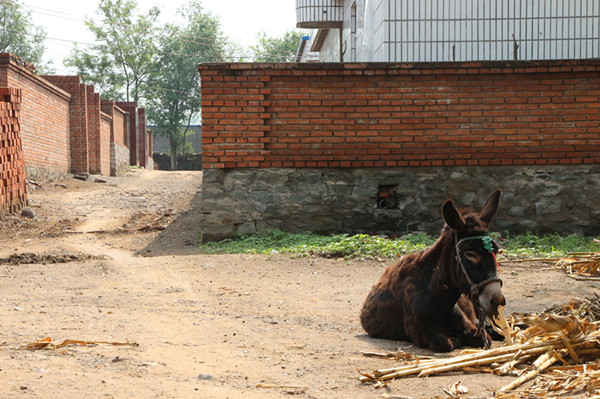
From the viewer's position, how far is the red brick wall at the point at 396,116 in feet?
37.3

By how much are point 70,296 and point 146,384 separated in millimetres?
3894

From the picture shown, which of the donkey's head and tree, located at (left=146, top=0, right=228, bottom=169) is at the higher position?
tree, located at (left=146, top=0, right=228, bottom=169)

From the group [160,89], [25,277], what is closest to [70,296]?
[25,277]

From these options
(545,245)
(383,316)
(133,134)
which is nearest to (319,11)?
(545,245)

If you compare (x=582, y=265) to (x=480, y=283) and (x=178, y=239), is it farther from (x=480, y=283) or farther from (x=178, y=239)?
(x=178, y=239)

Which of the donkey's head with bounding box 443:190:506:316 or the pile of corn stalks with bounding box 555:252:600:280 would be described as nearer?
the donkey's head with bounding box 443:190:506:316

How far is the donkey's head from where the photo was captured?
449cm

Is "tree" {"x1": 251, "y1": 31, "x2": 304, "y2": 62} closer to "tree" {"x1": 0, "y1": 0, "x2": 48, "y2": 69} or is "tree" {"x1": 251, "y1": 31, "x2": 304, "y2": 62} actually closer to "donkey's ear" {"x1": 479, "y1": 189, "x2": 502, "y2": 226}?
"tree" {"x1": 0, "y1": 0, "x2": 48, "y2": 69}

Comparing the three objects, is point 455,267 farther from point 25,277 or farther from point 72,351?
point 25,277

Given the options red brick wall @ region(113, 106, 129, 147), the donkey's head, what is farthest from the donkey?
red brick wall @ region(113, 106, 129, 147)

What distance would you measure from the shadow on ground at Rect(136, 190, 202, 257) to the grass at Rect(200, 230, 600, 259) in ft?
1.45

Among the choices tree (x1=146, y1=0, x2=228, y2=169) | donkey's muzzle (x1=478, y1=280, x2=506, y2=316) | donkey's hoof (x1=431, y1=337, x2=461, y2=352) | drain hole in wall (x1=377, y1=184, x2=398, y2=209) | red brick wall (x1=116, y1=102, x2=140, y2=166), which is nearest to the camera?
donkey's muzzle (x1=478, y1=280, x2=506, y2=316)

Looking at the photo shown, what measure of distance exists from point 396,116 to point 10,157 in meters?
8.35

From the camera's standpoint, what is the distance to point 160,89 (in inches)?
2222
